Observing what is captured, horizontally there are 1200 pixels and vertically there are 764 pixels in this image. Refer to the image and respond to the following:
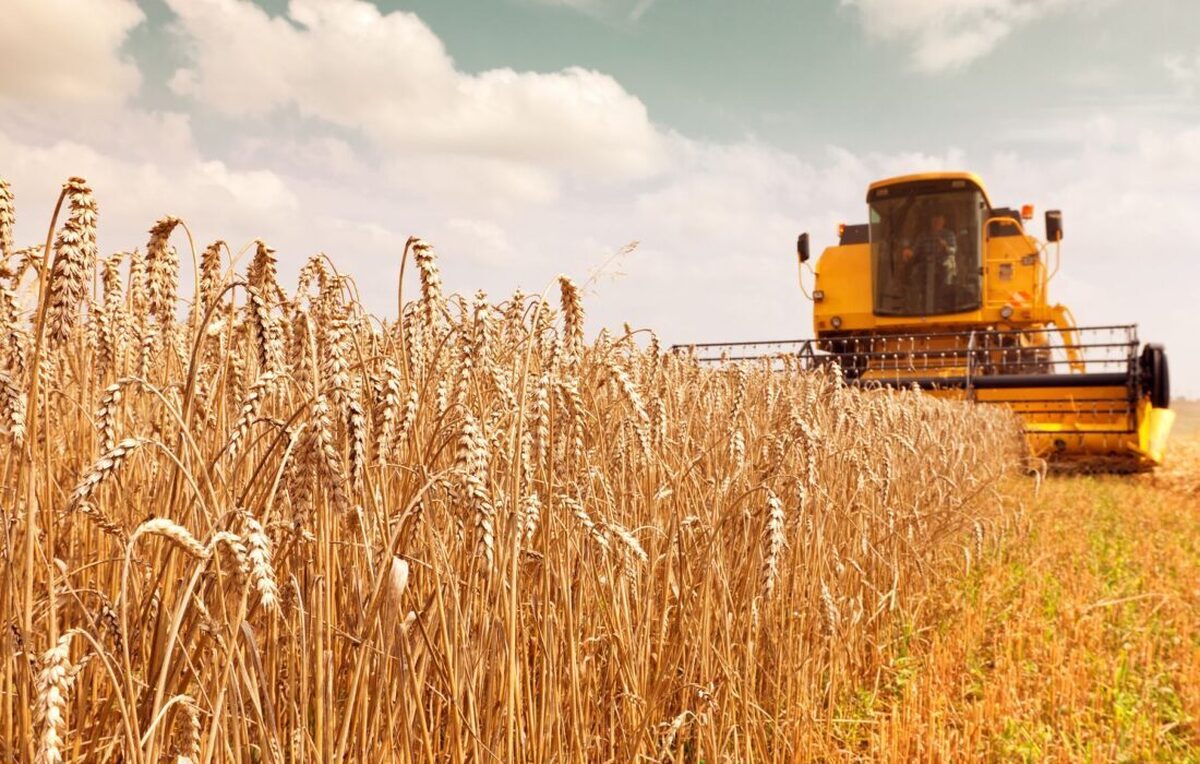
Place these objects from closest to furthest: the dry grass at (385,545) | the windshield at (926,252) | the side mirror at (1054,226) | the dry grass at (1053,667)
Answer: the dry grass at (385,545)
the dry grass at (1053,667)
the side mirror at (1054,226)
the windshield at (926,252)

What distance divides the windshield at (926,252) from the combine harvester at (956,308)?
14mm

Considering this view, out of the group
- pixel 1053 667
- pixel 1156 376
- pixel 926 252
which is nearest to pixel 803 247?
pixel 926 252

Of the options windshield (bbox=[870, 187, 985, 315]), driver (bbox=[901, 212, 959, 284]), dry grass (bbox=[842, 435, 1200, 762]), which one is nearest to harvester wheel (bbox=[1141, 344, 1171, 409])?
windshield (bbox=[870, 187, 985, 315])

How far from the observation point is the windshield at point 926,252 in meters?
11.7

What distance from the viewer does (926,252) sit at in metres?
12.0

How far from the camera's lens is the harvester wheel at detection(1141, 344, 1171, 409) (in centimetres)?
946

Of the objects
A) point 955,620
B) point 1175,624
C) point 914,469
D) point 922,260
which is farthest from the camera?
point 922,260

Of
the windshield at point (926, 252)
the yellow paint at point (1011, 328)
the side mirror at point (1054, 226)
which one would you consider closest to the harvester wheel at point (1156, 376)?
the yellow paint at point (1011, 328)

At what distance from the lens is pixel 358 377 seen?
171 centimetres

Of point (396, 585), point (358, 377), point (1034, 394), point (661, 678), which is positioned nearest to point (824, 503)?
point (661, 678)

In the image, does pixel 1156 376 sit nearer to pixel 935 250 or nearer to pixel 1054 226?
pixel 1054 226

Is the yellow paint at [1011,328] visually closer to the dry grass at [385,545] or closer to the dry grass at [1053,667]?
the dry grass at [1053,667]

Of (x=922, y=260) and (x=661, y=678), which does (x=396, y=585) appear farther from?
(x=922, y=260)

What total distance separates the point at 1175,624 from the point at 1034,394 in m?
6.70
